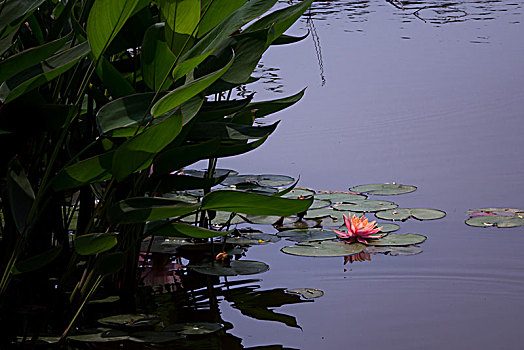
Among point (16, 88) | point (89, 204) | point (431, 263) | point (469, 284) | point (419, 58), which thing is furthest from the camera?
point (419, 58)

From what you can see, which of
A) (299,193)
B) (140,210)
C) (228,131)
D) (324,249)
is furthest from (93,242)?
(299,193)

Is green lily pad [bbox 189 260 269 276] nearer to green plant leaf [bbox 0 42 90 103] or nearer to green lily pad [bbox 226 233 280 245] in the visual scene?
green lily pad [bbox 226 233 280 245]

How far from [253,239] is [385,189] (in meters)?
0.50

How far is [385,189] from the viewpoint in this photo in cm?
201

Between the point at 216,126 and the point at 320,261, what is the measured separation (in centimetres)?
59

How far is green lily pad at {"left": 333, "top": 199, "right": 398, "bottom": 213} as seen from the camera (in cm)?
189

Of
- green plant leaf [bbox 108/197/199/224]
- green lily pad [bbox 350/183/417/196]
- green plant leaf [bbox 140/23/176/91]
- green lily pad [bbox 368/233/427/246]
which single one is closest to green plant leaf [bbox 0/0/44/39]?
green plant leaf [bbox 140/23/176/91]

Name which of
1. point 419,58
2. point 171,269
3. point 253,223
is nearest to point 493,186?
point 253,223

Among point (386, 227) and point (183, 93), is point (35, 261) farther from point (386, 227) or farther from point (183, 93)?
point (386, 227)

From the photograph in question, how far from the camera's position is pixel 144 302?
4.46 ft

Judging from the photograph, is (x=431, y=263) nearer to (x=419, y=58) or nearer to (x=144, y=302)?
(x=144, y=302)

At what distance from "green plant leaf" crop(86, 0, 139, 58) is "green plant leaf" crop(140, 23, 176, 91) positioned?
0.22ft

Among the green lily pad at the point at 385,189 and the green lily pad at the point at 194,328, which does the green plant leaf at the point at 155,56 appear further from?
the green lily pad at the point at 385,189

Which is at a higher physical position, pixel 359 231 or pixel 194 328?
pixel 359 231
